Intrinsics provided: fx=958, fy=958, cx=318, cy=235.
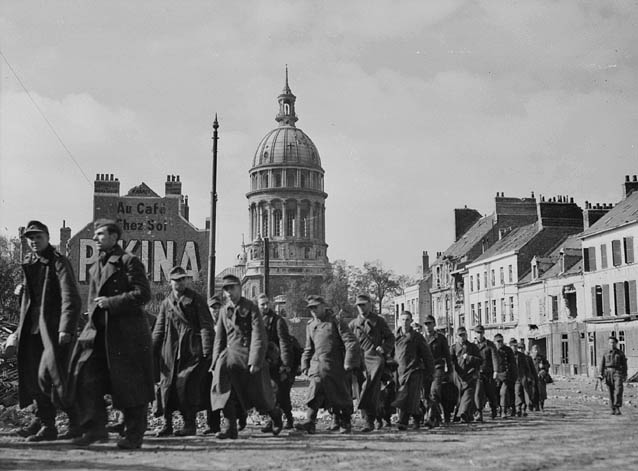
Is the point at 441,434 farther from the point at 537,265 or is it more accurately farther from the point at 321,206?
the point at 321,206

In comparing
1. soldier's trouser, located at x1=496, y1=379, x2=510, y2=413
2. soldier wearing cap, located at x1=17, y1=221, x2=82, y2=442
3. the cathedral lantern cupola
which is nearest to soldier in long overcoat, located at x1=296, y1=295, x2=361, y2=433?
soldier wearing cap, located at x1=17, y1=221, x2=82, y2=442

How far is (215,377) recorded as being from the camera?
10.7m

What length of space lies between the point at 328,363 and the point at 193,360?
2.10 metres

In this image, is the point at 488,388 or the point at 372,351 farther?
the point at 488,388

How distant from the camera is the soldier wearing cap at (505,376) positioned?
17.7 meters

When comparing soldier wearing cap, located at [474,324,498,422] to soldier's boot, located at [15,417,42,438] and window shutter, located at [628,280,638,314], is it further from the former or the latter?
window shutter, located at [628,280,638,314]

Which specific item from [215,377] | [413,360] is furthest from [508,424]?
[215,377]

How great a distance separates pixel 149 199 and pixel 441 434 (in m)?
45.3

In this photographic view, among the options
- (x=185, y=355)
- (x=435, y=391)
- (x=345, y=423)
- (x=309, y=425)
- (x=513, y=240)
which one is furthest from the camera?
(x=513, y=240)

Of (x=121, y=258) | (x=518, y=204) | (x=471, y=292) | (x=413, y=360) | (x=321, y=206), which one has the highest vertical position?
(x=321, y=206)

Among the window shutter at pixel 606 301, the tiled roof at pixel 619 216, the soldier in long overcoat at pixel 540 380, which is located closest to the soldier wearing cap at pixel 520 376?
the soldier in long overcoat at pixel 540 380

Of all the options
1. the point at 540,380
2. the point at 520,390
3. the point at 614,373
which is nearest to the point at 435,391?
the point at 520,390

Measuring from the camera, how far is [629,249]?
4809 cm

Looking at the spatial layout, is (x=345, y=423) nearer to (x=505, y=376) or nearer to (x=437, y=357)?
(x=437, y=357)
